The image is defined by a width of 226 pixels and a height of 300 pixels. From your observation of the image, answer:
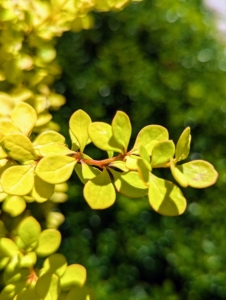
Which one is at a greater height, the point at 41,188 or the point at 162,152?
the point at 162,152

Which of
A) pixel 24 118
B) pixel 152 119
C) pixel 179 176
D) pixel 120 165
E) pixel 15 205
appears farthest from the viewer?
pixel 152 119

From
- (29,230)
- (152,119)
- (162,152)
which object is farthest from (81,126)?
(152,119)

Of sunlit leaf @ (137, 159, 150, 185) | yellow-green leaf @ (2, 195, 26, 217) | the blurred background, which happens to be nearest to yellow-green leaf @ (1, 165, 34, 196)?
sunlit leaf @ (137, 159, 150, 185)

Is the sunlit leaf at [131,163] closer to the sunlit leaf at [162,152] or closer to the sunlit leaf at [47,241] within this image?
the sunlit leaf at [162,152]

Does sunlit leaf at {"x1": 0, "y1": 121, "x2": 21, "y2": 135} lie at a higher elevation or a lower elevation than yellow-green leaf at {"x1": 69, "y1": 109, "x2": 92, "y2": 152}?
lower

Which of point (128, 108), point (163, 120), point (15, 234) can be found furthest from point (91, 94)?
point (15, 234)

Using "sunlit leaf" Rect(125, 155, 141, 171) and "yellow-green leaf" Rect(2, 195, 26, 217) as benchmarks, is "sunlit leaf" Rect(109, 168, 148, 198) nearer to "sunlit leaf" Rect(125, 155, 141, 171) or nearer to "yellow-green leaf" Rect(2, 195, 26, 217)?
"sunlit leaf" Rect(125, 155, 141, 171)

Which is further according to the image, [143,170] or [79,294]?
[79,294]

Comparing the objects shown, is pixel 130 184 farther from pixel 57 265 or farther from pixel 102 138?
pixel 57 265
